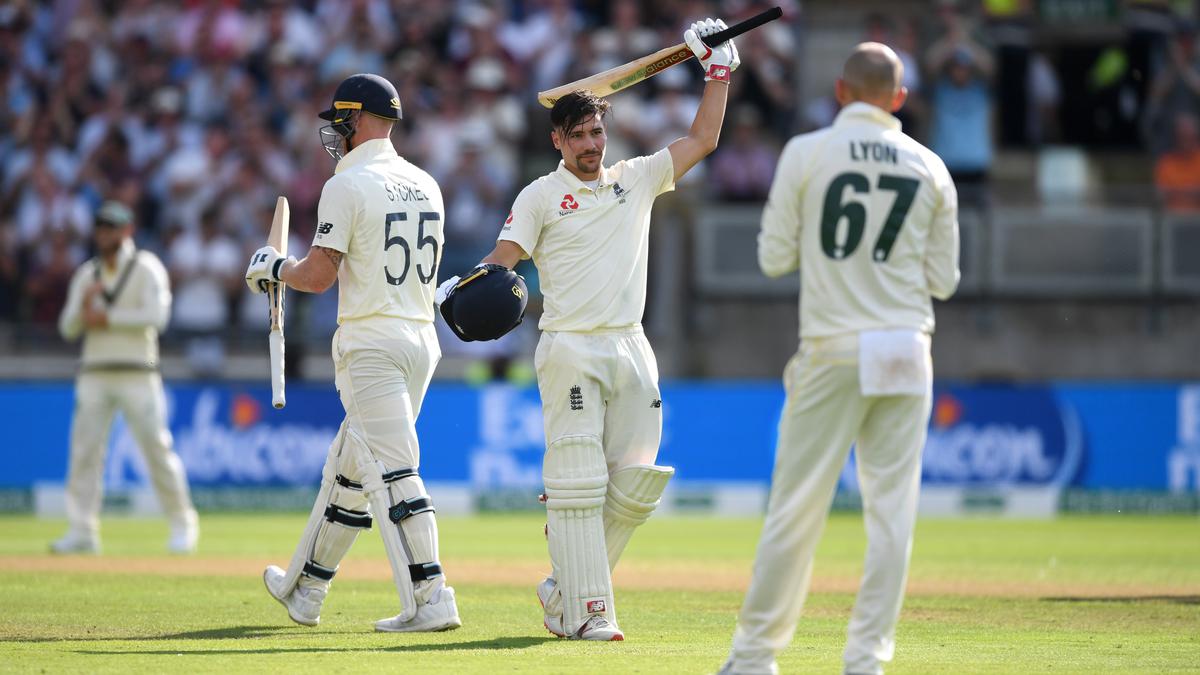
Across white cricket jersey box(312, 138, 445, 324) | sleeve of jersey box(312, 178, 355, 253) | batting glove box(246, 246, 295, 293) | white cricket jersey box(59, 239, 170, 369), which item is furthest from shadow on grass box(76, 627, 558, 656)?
white cricket jersey box(59, 239, 170, 369)

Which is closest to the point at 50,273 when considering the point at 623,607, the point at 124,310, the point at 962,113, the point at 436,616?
the point at 124,310

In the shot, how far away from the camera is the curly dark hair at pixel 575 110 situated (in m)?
8.23

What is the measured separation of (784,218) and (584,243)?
6.15 feet

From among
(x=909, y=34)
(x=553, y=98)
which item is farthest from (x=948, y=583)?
(x=909, y=34)

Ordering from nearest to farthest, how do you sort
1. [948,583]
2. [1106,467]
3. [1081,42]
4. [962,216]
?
[948,583] → [1106,467] → [962,216] → [1081,42]

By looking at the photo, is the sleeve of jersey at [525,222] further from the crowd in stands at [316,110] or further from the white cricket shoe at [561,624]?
the crowd in stands at [316,110]

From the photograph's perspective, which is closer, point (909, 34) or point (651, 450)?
point (651, 450)

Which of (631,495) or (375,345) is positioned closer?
(631,495)

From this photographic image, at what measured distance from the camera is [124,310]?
13688mm

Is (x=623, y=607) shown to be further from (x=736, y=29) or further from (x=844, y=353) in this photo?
(x=844, y=353)

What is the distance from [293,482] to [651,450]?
11460 millimetres

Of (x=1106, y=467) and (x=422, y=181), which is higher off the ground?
(x=422, y=181)

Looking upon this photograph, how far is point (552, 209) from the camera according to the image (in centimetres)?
829

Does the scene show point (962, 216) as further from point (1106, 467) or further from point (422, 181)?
point (422, 181)
